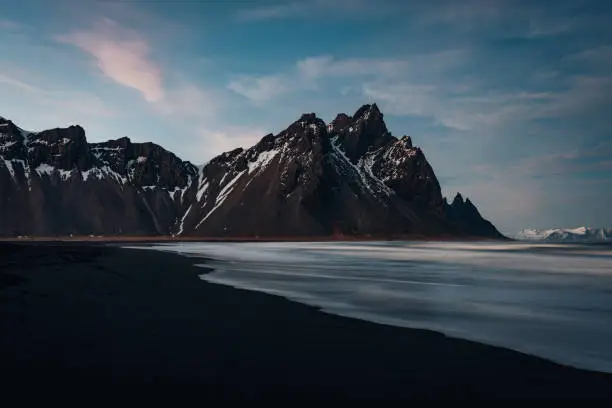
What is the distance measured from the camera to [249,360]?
1321 centimetres

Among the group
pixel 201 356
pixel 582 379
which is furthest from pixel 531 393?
pixel 201 356

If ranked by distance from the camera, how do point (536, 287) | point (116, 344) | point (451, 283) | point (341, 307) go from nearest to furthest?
1. point (116, 344)
2. point (341, 307)
3. point (536, 287)
4. point (451, 283)

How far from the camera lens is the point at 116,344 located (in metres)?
14.7

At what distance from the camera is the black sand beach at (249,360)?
35.1 feet

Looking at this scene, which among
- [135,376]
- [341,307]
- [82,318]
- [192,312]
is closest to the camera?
[135,376]

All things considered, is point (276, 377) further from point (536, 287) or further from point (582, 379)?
point (536, 287)

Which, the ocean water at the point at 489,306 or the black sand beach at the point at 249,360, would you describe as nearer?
the black sand beach at the point at 249,360

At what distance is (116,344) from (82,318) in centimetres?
539

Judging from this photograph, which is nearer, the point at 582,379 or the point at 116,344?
the point at 582,379

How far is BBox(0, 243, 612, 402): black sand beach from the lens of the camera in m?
10.7

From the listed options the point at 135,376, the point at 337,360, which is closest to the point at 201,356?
the point at 135,376

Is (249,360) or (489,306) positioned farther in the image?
(489,306)

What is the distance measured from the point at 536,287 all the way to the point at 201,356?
90.7ft

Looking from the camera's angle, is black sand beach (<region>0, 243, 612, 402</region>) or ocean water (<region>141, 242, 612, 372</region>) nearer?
black sand beach (<region>0, 243, 612, 402</region>)
